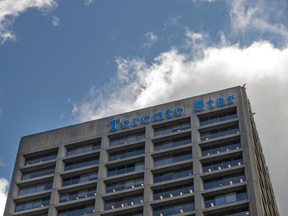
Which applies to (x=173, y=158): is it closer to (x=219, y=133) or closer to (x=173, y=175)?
(x=173, y=175)

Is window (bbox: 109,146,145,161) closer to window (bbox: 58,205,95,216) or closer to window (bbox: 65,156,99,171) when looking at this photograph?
window (bbox: 65,156,99,171)

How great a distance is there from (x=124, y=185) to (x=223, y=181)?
1685cm

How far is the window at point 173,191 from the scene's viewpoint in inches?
2955

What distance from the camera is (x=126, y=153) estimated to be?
84312mm

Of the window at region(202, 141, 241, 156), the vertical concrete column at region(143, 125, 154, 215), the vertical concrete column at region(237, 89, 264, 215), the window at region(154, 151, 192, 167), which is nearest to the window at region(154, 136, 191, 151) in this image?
the vertical concrete column at region(143, 125, 154, 215)

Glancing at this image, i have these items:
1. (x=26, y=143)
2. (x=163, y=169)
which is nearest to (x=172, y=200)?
(x=163, y=169)

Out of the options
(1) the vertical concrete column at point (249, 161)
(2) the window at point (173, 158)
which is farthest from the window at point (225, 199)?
(2) the window at point (173, 158)

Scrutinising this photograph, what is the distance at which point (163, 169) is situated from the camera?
78.1 metres

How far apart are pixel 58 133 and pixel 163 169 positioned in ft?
78.8

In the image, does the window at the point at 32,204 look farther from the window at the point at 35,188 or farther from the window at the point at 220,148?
the window at the point at 220,148

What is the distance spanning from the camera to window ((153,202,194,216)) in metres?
72.9

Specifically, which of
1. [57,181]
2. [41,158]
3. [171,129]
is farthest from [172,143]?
Answer: [41,158]

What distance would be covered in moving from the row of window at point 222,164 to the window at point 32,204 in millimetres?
28523

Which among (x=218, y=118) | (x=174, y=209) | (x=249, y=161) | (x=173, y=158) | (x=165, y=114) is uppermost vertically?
(x=165, y=114)
